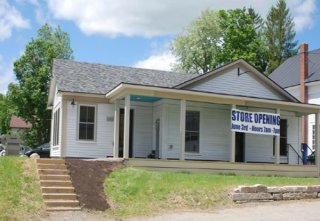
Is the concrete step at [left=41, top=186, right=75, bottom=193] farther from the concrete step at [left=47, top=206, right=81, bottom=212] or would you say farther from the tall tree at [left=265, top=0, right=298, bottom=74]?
the tall tree at [left=265, top=0, right=298, bottom=74]

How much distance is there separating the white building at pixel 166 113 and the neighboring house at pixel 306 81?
710 cm

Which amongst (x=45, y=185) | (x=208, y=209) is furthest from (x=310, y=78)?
(x=45, y=185)

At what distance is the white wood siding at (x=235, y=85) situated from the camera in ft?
77.0

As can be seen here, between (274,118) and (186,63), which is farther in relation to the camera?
(186,63)

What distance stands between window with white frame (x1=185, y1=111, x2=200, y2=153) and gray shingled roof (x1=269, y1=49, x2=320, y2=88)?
12.6 metres

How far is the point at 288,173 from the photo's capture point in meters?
21.9

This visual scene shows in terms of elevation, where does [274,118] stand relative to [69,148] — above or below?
above

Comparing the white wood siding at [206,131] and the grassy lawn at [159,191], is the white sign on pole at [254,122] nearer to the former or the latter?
the white wood siding at [206,131]

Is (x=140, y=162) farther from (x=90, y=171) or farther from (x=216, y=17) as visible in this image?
(x=216, y=17)

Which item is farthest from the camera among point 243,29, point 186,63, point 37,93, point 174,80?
point 186,63

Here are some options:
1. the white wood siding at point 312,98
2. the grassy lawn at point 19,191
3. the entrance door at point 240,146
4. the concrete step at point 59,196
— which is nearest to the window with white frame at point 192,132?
the entrance door at point 240,146

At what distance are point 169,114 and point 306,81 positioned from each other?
47.6 ft

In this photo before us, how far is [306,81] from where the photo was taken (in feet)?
108

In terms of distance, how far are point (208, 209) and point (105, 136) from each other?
8697 millimetres
